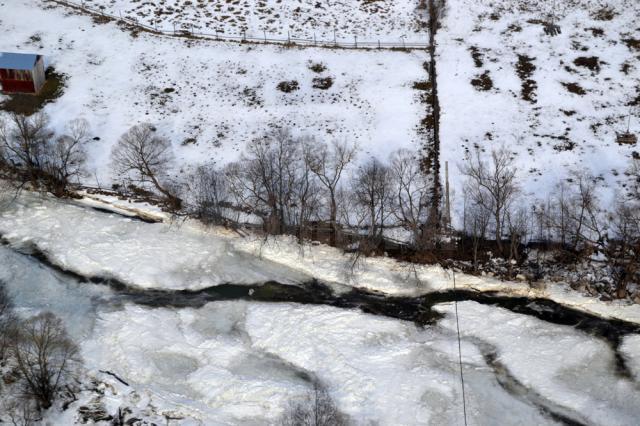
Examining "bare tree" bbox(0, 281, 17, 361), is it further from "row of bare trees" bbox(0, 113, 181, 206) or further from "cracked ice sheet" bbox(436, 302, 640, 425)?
"cracked ice sheet" bbox(436, 302, 640, 425)

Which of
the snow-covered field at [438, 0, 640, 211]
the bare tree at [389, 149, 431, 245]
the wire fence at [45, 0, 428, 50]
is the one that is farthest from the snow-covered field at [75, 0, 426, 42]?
the bare tree at [389, 149, 431, 245]

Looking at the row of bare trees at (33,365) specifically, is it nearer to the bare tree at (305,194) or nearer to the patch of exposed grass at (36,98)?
the bare tree at (305,194)

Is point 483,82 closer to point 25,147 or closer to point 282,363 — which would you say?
point 282,363

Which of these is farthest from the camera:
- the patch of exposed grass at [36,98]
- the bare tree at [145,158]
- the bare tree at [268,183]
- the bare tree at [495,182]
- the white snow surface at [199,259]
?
the patch of exposed grass at [36,98]

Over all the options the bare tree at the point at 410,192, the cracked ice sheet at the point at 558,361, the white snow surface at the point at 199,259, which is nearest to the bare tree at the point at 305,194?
the white snow surface at the point at 199,259

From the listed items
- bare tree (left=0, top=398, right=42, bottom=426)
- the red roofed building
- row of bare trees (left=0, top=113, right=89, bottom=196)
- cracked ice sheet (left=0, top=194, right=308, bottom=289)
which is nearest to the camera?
bare tree (left=0, top=398, right=42, bottom=426)

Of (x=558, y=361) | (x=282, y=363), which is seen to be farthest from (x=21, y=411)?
(x=558, y=361)
